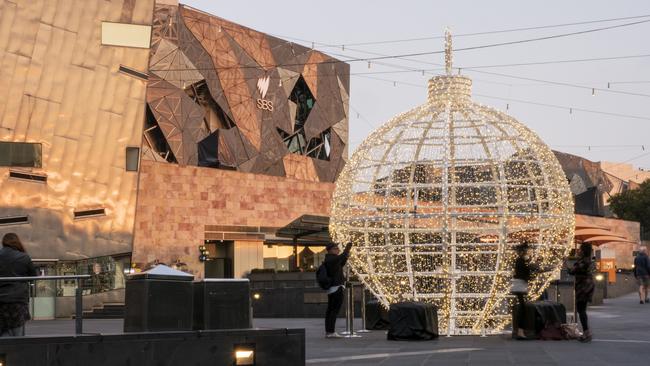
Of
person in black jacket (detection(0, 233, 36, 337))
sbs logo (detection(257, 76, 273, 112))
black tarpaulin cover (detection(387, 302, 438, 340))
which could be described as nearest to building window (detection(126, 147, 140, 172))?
sbs logo (detection(257, 76, 273, 112))

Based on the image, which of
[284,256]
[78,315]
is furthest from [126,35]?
[78,315]

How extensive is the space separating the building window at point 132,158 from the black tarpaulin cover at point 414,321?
75.4ft

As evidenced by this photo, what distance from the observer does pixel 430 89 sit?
55.7 feet

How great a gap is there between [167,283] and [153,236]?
34965 millimetres

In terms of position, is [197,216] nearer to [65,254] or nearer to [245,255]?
[245,255]

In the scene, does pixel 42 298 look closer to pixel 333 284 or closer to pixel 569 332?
pixel 333 284

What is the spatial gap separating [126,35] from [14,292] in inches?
1045

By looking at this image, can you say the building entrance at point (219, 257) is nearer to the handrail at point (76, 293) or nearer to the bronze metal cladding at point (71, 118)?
the bronze metal cladding at point (71, 118)

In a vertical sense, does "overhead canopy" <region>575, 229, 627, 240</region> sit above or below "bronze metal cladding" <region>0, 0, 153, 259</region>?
below

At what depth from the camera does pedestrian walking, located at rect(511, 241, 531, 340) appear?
15172 millimetres

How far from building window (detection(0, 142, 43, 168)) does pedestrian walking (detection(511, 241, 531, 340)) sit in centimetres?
2367

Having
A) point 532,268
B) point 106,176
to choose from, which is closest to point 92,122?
point 106,176

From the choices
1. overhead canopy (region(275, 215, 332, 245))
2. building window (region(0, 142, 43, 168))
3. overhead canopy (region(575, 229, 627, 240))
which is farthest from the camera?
overhead canopy (region(575, 229, 627, 240))

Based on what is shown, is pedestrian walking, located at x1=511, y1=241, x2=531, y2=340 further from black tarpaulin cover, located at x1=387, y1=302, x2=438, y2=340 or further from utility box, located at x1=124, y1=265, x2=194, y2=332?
utility box, located at x1=124, y1=265, x2=194, y2=332
